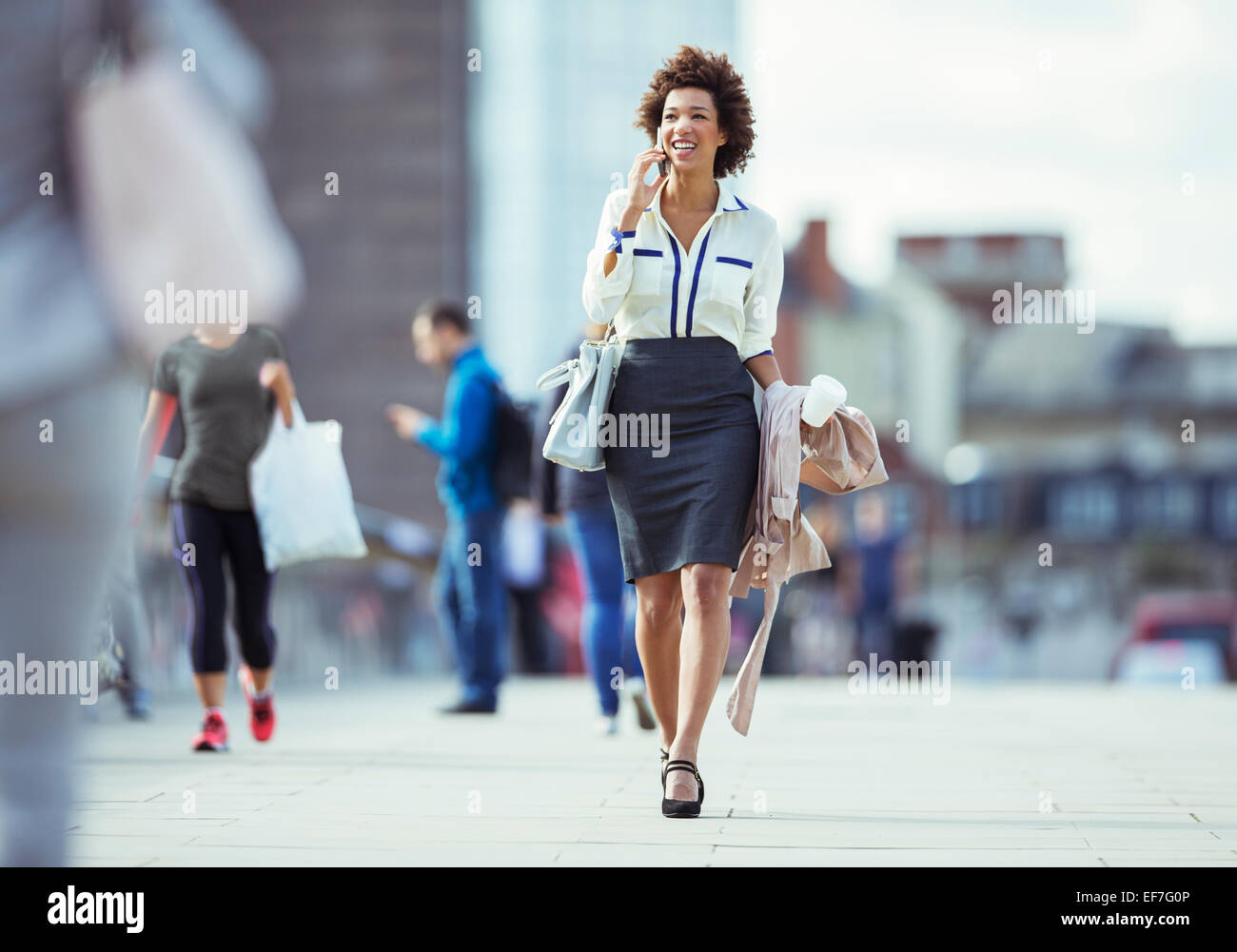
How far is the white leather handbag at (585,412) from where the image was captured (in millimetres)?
4965

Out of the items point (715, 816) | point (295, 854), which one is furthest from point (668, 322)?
point (295, 854)

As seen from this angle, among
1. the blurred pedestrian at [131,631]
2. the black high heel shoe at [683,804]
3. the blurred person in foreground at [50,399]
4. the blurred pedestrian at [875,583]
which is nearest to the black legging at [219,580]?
the blurred pedestrian at [131,631]

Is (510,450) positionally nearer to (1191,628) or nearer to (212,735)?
(212,735)

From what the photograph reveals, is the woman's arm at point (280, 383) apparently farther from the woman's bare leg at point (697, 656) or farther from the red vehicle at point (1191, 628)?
the red vehicle at point (1191, 628)

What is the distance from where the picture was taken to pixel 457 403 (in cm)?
880

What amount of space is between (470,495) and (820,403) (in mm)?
4251

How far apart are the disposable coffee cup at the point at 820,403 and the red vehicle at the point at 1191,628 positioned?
14.1 metres

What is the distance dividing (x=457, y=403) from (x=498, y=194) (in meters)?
44.1

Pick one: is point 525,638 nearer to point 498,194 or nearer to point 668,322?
point 668,322

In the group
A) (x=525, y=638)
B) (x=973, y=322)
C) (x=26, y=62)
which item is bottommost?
(x=525, y=638)

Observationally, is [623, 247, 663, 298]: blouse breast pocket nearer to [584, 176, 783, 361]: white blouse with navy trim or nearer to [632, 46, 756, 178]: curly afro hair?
[584, 176, 783, 361]: white blouse with navy trim

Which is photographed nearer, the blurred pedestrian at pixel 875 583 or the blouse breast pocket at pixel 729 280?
the blouse breast pocket at pixel 729 280

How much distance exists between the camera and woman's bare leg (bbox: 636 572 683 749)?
5.11 meters

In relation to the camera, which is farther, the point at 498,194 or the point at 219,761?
the point at 498,194
